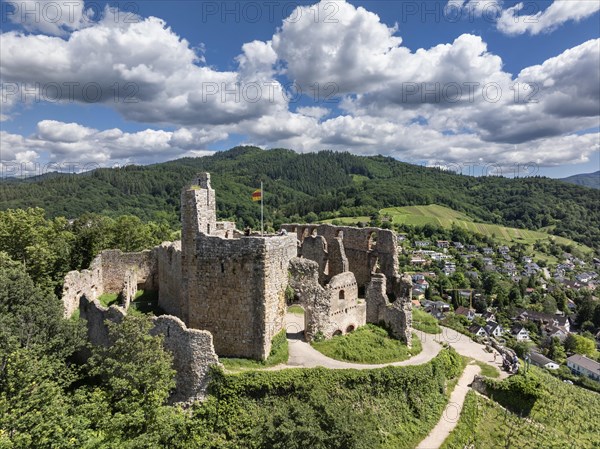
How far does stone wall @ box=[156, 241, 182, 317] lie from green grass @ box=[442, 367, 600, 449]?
65.4ft

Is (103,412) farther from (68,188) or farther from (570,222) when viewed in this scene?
(570,222)

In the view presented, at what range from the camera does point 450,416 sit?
25703 mm

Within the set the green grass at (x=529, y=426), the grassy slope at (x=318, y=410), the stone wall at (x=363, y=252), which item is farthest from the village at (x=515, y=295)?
the grassy slope at (x=318, y=410)

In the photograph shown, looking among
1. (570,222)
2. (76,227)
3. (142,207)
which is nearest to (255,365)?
(76,227)

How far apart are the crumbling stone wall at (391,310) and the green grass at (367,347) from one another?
2.40ft

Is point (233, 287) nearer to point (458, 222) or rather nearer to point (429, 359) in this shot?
point (429, 359)

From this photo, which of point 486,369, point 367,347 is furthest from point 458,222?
point 367,347

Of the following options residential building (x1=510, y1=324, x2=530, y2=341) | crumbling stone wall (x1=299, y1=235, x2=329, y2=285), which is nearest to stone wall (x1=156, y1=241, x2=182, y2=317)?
crumbling stone wall (x1=299, y1=235, x2=329, y2=285)

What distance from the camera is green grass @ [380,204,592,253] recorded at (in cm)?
16925

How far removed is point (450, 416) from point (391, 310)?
314 inches

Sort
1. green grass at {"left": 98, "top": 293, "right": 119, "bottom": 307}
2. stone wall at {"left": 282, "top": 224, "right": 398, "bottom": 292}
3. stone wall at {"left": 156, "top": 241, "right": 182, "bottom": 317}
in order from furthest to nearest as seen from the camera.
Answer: stone wall at {"left": 282, "top": 224, "right": 398, "bottom": 292}
green grass at {"left": 98, "top": 293, "right": 119, "bottom": 307}
stone wall at {"left": 156, "top": 241, "right": 182, "bottom": 317}

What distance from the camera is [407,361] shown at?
86.4 ft

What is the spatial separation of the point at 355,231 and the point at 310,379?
19.1m

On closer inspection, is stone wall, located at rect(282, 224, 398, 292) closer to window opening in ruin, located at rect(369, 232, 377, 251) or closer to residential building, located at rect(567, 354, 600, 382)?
window opening in ruin, located at rect(369, 232, 377, 251)
